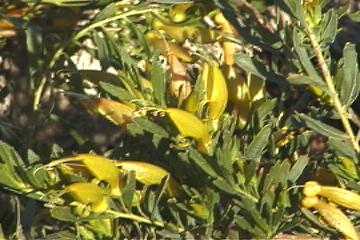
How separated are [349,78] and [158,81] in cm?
22

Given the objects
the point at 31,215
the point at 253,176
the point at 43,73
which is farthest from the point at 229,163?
the point at 43,73

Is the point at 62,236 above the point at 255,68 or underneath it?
underneath

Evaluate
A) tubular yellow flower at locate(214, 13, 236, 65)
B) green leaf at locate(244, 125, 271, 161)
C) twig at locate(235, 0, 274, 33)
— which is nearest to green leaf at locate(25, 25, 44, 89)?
tubular yellow flower at locate(214, 13, 236, 65)

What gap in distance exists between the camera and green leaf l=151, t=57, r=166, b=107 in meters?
1.07

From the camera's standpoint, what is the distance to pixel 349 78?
42.3 inches

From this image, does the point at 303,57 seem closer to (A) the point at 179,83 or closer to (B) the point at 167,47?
(A) the point at 179,83

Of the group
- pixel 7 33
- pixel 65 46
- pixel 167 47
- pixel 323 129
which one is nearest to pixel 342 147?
pixel 323 129

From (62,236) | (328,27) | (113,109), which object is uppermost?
(328,27)

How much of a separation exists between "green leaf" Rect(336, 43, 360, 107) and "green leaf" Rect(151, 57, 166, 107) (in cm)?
20

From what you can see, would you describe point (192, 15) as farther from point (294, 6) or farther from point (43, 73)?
point (294, 6)

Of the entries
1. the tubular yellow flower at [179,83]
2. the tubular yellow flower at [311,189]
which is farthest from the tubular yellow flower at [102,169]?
the tubular yellow flower at [311,189]

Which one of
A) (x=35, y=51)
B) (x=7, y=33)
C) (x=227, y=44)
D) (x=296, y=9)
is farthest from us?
(x=7, y=33)

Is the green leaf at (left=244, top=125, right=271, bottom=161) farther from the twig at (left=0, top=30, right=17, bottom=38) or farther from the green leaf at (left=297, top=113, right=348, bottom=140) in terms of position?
the twig at (left=0, top=30, right=17, bottom=38)

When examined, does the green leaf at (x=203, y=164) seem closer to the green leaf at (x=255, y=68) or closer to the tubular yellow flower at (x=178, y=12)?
the green leaf at (x=255, y=68)
